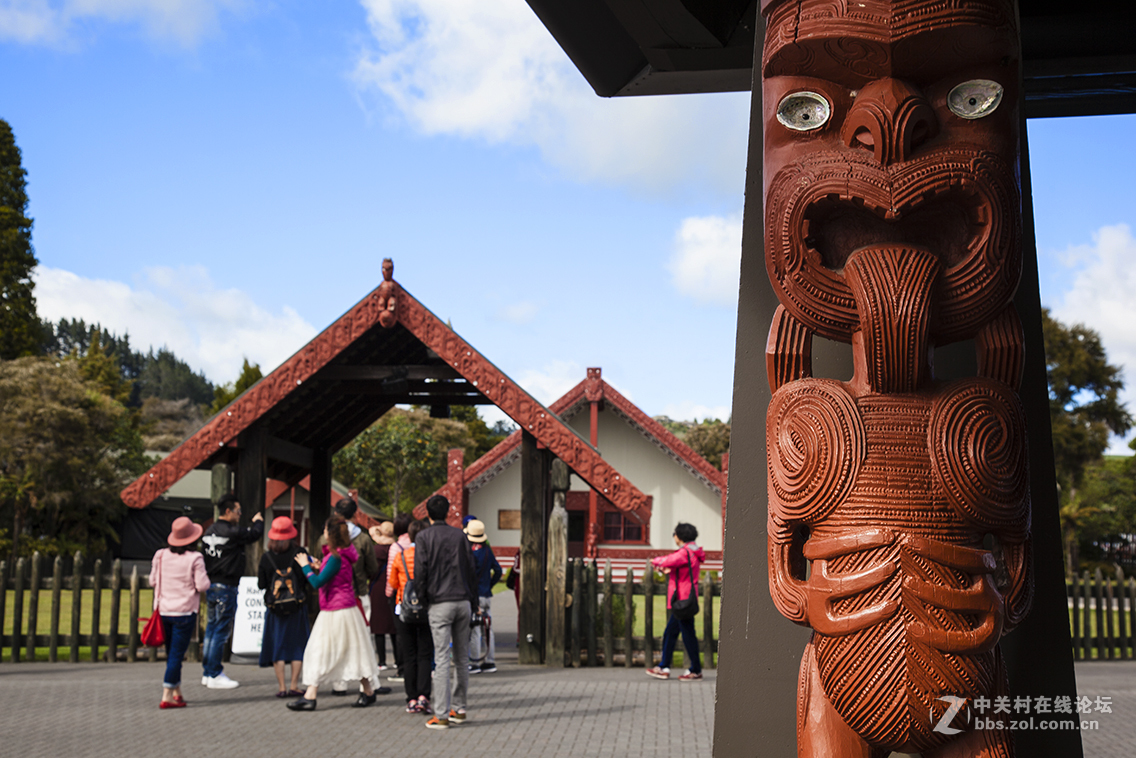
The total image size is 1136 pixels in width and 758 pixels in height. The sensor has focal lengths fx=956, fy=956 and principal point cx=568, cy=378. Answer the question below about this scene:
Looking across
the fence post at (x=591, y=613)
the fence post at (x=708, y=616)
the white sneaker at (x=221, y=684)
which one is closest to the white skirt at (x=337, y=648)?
the white sneaker at (x=221, y=684)

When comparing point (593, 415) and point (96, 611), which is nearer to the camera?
point (96, 611)

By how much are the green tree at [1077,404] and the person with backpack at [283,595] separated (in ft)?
82.5

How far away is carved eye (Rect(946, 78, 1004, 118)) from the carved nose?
110 millimetres

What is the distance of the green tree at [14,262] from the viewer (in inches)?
1206

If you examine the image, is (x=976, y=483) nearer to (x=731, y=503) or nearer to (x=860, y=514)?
(x=860, y=514)

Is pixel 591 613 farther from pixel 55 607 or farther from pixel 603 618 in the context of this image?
pixel 55 607

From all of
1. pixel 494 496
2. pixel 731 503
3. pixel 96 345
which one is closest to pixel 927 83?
pixel 731 503

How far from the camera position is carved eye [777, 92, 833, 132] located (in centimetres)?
363

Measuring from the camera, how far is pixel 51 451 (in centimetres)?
2550

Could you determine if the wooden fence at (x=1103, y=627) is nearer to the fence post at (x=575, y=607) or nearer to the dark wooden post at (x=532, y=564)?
the fence post at (x=575, y=607)

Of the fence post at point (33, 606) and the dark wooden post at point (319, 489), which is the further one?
the dark wooden post at point (319, 489)

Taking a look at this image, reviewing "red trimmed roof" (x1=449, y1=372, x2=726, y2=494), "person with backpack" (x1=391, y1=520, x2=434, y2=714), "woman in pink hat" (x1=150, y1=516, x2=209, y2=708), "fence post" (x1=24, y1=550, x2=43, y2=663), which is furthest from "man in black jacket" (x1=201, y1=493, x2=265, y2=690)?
"red trimmed roof" (x1=449, y1=372, x2=726, y2=494)

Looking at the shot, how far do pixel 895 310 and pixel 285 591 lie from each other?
6812mm

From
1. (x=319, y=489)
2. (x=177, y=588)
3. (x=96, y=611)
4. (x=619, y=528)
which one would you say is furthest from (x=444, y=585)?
(x=619, y=528)
